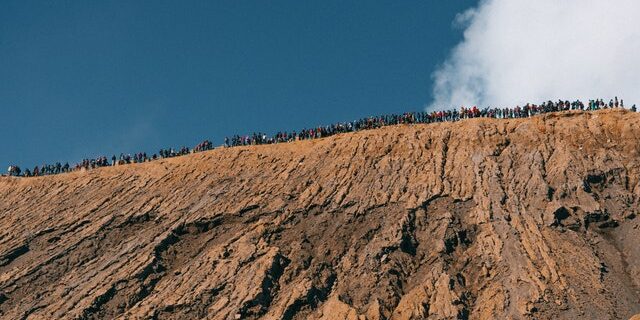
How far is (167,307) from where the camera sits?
45.7m

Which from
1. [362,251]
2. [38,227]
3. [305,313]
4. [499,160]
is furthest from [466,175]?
[38,227]

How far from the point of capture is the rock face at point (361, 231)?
4453cm

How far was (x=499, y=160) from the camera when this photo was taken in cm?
5322

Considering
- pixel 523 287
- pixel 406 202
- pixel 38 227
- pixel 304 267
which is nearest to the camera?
pixel 523 287

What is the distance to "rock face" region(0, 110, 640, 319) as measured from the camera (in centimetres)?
4453

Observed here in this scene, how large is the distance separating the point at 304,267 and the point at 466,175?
1071cm

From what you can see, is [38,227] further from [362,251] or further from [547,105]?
[547,105]

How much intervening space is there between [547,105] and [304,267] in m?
18.9

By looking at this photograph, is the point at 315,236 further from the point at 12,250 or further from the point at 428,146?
the point at 12,250

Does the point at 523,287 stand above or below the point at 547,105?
below

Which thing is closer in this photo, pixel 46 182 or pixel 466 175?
pixel 466 175

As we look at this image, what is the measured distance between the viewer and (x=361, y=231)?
4944 cm

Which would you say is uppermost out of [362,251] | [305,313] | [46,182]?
[46,182]

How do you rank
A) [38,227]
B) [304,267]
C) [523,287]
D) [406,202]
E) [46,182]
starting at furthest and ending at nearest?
1. [46,182]
2. [38,227]
3. [406,202]
4. [304,267]
5. [523,287]
